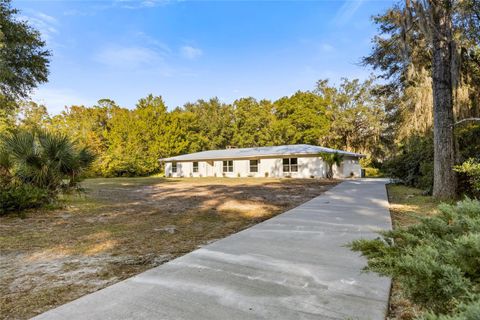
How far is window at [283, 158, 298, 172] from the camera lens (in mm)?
24102

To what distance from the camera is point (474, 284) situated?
1435 mm

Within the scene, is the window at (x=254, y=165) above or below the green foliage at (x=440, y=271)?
above

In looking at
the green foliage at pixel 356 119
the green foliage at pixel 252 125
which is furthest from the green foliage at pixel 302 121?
the green foliage at pixel 252 125

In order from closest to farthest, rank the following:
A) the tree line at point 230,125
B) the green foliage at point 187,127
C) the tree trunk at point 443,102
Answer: the tree trunk at point 443,102 < the tree line at point 230,125 < the green foliage at point 187,127

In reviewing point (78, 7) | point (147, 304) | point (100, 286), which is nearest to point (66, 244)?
point (100, 286)

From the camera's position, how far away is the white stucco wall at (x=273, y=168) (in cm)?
2306

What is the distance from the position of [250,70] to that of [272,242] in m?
21.0

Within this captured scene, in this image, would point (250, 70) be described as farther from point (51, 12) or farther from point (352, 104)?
point (352, 104)

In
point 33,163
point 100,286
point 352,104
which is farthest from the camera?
point 352,104

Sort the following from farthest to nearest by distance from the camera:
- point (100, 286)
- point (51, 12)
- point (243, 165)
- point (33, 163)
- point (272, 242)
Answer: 1. point (243, 165)
2. point (51, 12)
3. point (33, 163)
4. point (272, 242)
5. point (100, 286)

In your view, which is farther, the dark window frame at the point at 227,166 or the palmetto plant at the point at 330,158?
the dark window frame at the point at 227,166

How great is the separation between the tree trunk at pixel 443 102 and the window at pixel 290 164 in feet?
51.4

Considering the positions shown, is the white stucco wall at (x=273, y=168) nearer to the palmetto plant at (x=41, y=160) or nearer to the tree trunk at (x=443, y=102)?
the tree trunk at (x=443, y=102)

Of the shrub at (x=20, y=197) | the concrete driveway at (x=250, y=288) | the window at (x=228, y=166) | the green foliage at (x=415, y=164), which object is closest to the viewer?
the concrete driveway at (x=250, y=288)
